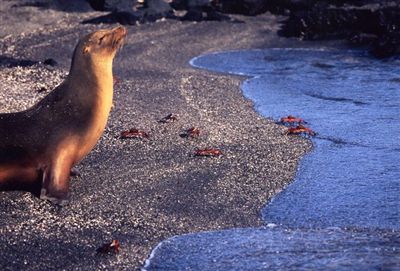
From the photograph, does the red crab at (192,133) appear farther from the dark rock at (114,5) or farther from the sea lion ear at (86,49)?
the dark rock at (114,5)

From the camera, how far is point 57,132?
5848 mm

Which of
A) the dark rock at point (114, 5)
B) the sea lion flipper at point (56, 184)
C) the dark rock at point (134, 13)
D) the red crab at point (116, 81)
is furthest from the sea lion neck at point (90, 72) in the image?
the dark rock at point (114, 5)

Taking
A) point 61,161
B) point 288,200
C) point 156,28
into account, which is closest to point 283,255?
point 288,200

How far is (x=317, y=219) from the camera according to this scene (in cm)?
533

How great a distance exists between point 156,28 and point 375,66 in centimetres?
401

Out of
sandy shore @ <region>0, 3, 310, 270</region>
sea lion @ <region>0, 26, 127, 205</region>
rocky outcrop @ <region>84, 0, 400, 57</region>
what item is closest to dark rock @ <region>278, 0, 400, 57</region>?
rocky outcrop @ <region>84, 0, 400, 57</region>

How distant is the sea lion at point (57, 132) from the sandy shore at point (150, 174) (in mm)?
146

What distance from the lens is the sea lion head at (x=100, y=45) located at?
643 centimetres

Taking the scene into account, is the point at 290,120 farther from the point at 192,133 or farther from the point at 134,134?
the point at 134,134

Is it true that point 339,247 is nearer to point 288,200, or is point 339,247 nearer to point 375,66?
point 288,200

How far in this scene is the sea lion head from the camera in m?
6.43

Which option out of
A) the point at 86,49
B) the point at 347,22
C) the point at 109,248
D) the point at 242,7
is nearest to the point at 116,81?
the point at 86,49

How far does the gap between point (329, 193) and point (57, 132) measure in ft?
6.27

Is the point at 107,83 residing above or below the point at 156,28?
above
